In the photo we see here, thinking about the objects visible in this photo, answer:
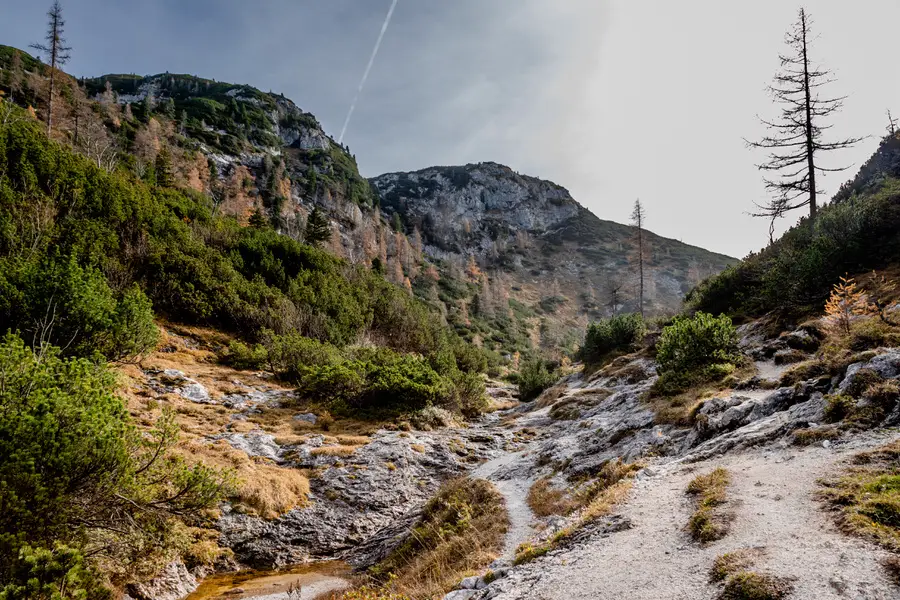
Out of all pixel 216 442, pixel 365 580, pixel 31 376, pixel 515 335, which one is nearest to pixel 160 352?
pixel 216 442

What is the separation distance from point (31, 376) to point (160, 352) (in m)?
16.2

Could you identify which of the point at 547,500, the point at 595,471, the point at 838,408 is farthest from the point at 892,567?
the point at 595,471

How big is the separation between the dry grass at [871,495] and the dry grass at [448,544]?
5279 millimetres

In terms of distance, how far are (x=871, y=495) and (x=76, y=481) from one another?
11.3m

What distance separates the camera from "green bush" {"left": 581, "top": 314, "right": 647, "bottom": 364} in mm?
28000

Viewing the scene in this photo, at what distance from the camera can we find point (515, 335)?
72188 millimetres

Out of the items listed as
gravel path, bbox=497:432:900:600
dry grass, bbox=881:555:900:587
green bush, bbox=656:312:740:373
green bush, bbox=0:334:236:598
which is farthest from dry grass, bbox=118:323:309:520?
green bush, bbox=656:312:740:373

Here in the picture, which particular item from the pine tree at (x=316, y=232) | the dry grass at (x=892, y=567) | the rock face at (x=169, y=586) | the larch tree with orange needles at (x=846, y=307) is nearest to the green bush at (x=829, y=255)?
the larch tree with orange needles at (x=846, y=307)

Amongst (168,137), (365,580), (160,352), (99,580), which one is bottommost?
Answer: (365,580)

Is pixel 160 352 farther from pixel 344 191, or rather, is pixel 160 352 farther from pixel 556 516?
pixel 344 191

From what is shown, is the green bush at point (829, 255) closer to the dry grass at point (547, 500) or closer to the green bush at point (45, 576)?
the dry grass at point (547, 500)

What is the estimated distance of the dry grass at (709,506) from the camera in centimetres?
548

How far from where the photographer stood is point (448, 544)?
348 inches

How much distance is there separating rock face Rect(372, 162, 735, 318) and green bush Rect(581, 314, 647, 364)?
234 feet
